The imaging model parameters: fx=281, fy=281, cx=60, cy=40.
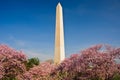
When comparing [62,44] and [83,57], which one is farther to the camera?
[62,44]

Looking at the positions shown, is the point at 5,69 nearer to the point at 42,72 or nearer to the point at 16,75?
the point at 16,75

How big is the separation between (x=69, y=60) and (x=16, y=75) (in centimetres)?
404

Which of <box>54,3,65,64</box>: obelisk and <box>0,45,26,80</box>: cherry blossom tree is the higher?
<box>54,3,65,64</box>: obelisk

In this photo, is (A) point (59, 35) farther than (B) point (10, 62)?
Yes

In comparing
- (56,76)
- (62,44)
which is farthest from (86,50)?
(62,44)

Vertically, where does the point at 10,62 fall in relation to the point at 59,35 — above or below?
below

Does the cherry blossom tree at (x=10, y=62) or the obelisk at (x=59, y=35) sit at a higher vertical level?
the obelisk at (x=59, y=35)

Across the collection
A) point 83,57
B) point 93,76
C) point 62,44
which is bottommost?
point 93,76

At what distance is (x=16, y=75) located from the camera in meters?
19.9

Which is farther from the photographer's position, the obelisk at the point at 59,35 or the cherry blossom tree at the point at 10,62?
the obelisk at the point at 59,35

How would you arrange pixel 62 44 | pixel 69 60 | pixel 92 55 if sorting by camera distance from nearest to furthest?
pixel 92 55 → pixel 69 60 → pixel 62 44

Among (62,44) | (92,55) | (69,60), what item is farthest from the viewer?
(62,44)

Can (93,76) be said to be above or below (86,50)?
below

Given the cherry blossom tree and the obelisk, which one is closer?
the cherry blossom tree
